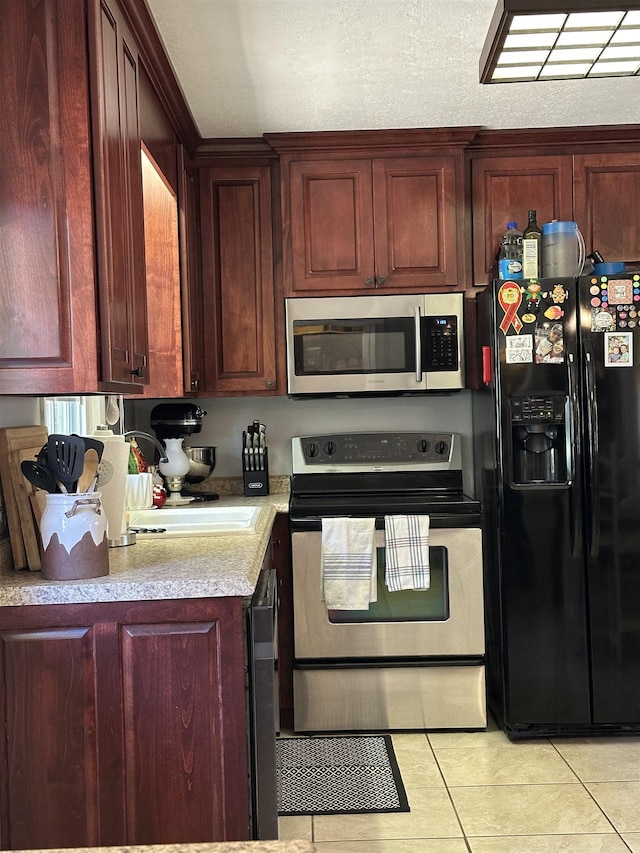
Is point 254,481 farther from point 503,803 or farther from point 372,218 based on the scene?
point 503,803

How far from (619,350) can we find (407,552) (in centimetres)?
111

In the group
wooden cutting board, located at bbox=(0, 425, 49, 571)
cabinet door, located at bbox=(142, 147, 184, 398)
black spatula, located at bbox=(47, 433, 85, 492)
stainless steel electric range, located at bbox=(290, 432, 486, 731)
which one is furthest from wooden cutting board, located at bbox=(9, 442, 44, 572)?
stainless steel electric range, located at bbox=(290, 432, 486, 731)

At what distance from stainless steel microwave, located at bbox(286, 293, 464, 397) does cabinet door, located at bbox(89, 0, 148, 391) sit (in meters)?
1.30

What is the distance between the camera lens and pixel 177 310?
3.28m

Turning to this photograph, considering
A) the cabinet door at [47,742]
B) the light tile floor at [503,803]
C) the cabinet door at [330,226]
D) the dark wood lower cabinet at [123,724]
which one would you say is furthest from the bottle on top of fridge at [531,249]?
the cabinet door at [47,742]

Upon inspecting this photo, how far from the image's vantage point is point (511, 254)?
3447 mm

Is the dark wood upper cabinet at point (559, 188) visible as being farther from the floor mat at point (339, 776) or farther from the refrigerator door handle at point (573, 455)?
the floor mat at point (339, 776)

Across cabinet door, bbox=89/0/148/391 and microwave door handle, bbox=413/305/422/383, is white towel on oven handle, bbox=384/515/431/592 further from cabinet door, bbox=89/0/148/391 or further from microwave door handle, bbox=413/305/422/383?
cabinet door, bbox=89/0/148/391

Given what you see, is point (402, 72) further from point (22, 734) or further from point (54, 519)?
point (22, 734)

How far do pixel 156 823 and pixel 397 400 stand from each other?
247 cm

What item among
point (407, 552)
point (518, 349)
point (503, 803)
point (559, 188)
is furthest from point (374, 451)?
point (503, 803)

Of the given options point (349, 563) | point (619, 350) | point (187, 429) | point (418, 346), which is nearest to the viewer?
point (619, 350)

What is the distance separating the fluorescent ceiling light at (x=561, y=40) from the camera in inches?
76.7

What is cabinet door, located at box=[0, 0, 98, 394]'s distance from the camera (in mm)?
1807
